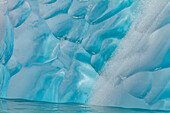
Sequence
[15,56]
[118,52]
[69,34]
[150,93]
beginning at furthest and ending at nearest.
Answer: [15,56] → [69,34] → [118,52] → [150,93]

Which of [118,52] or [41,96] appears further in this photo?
[41,96]

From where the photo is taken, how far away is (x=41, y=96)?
144 cm

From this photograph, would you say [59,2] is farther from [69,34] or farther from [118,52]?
[118,52]

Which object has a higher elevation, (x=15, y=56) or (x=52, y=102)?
(x=15, y=56)

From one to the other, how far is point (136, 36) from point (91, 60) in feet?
0.86

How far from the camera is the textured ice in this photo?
4.00ft

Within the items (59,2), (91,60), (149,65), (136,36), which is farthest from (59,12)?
(149,65)

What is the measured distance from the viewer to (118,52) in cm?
133

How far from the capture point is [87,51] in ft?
4.53

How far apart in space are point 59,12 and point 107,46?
1.15ft

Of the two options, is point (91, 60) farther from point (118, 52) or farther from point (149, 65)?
point (149, 65)

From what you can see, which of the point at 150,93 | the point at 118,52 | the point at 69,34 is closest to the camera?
the point at 150,93

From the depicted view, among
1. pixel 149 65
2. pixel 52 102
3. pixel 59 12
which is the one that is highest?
pixel 59 12

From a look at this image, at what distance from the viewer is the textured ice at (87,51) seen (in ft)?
4.00
